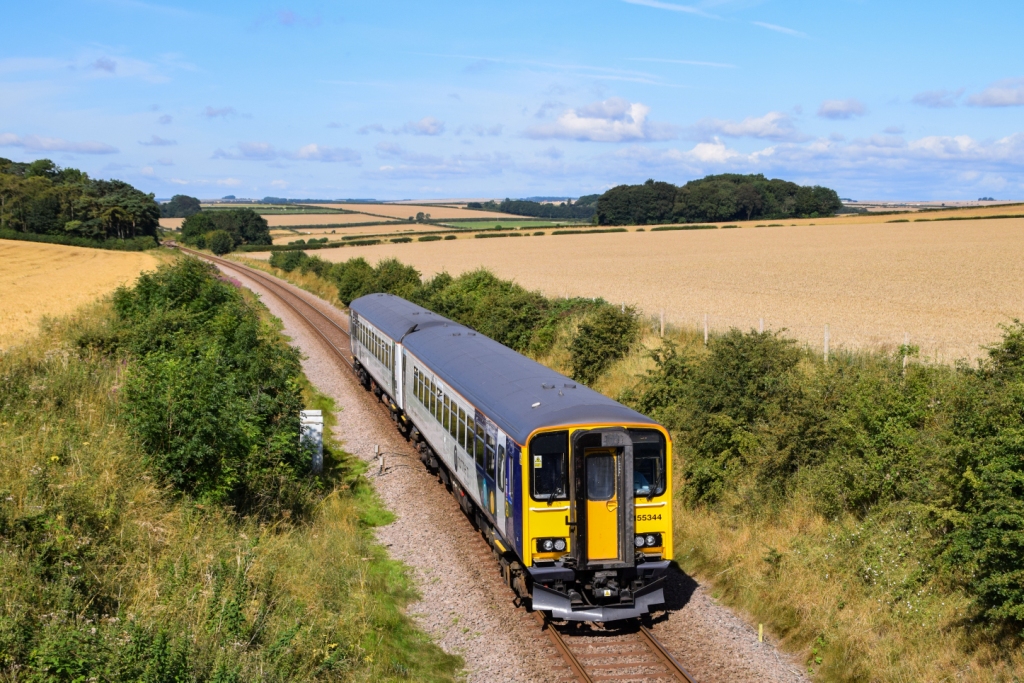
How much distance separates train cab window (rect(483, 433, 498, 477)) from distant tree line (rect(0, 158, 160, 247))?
8710cm

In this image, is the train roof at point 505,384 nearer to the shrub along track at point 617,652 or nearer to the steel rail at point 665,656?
the shrub along track at point 617,652

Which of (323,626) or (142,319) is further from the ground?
(142,319)

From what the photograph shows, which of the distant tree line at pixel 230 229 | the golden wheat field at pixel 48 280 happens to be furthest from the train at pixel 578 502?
the distant tree line at pixel 230 229

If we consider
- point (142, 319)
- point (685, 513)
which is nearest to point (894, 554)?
point (685, 513)

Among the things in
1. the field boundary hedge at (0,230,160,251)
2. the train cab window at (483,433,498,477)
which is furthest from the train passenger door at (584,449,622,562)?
Answer: the field boundary hedge at (0,230,160,251)

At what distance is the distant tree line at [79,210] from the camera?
88.1 metres

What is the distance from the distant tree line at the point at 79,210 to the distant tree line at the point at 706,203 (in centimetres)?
6055

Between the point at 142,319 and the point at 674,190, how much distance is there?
105m

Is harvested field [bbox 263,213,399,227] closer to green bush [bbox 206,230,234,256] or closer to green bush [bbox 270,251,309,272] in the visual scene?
green bush [bbox 206,230,234,256]

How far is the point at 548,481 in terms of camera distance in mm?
10469

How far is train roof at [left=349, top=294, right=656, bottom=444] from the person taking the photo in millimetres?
10633

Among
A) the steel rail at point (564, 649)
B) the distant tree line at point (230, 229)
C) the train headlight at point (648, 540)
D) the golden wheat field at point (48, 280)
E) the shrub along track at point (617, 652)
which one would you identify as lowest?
the shrub along track at point (617, 652)

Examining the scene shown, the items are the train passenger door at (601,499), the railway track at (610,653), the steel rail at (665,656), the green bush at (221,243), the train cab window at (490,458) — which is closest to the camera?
the steel rail at (665,656)

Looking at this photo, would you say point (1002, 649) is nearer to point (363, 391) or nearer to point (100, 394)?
point (100, 394)
